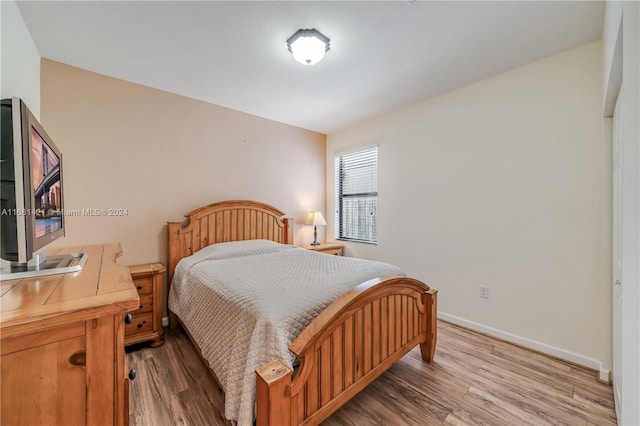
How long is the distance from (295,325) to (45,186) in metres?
1.39

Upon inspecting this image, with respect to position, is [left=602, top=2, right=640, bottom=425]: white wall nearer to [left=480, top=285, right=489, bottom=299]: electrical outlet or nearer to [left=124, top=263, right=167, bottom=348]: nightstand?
[left=480, top=285, right=489, bottom=299]: electrical outlet

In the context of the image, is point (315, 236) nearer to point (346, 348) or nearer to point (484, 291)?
point (484, 291)

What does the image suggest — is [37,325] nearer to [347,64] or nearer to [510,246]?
[347,64]

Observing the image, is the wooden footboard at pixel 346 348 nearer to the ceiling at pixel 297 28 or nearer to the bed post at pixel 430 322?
the bed post at pixel 430 322

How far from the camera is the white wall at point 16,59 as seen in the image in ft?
4.52

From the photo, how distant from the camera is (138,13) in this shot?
5.46 feet

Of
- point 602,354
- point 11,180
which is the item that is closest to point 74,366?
point 11,180

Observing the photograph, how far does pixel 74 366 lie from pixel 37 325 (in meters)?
0.20

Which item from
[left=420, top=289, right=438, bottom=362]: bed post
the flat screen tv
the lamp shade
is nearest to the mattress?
[left=420, top=289, right=438, bottom=362]: bed post

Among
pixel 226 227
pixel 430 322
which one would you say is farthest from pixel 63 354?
pixel 226 227

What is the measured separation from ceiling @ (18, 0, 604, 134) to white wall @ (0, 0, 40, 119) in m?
0.10

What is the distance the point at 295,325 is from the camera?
130 centimetres

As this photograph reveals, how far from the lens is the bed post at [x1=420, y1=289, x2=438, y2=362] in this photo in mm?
Result: 2021

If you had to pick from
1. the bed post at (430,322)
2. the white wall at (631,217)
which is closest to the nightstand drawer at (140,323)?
the bed post at (430,322)
